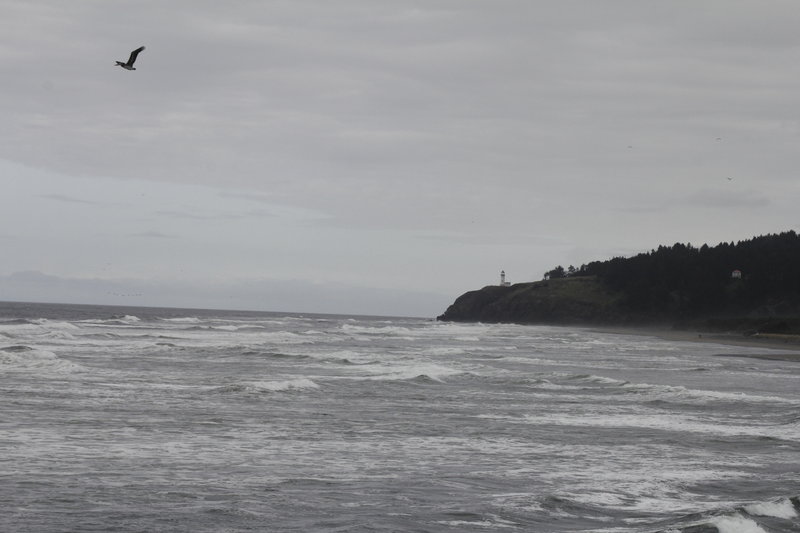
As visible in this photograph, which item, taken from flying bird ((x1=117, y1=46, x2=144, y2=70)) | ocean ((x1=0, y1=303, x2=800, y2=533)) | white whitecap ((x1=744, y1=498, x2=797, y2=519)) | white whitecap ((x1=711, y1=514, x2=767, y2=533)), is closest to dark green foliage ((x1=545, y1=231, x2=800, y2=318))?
ocean ((x1=0, y1=303, x2=800, y2=533))

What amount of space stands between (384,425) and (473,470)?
5.48 metres

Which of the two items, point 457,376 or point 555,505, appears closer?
point 555,505

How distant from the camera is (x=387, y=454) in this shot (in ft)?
→ 56.7

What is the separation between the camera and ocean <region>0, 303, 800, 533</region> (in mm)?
12453

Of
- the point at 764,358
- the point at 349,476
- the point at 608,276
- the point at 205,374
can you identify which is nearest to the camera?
the point at 349,476

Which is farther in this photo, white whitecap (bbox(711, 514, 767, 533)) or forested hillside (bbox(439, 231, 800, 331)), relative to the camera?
forested hillside (bbox(439, 231, 800, 331))

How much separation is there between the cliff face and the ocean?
133067 mm

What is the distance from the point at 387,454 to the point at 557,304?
528ft

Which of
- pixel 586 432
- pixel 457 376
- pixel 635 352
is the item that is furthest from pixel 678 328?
pixel 586 432

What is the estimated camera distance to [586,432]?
21.1 m

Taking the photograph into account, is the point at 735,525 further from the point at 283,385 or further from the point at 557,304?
the point at 557,304

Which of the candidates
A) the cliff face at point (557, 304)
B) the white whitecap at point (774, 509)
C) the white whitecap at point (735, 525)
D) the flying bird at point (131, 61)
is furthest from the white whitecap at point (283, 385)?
the cliff face at point (557, 304)

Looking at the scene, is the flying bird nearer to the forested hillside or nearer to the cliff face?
the forested hillside

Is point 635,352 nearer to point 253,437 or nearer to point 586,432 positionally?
point 586,432
